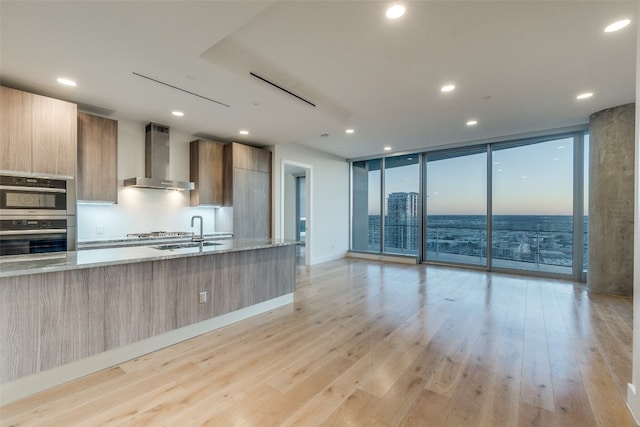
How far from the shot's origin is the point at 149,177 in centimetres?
446

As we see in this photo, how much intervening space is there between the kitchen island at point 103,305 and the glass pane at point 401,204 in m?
5.06

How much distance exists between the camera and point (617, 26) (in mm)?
2334

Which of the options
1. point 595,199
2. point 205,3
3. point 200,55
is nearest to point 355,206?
point 595,199

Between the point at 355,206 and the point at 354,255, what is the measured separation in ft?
4.70

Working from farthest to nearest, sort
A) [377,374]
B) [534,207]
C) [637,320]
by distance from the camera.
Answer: [534,207], [377,374], [637,320]

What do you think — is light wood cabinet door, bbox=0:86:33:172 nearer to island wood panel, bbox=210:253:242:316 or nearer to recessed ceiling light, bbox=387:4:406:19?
island wood panel, bbox=210:253:242:316

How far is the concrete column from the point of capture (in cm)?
413

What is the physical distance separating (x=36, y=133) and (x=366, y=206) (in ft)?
22.0

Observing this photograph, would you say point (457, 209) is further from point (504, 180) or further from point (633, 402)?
point (633, 402)

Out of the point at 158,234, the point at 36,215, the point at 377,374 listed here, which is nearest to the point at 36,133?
the point at 36,215

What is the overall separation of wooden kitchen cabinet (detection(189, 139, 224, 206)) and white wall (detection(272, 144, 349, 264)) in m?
1.14

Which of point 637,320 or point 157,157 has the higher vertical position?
point 157,157

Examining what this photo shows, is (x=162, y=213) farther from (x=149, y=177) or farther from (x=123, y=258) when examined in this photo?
(x=123, y=258)

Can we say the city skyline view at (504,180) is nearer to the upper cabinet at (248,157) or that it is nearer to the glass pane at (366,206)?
the glass pane at (366,206)
